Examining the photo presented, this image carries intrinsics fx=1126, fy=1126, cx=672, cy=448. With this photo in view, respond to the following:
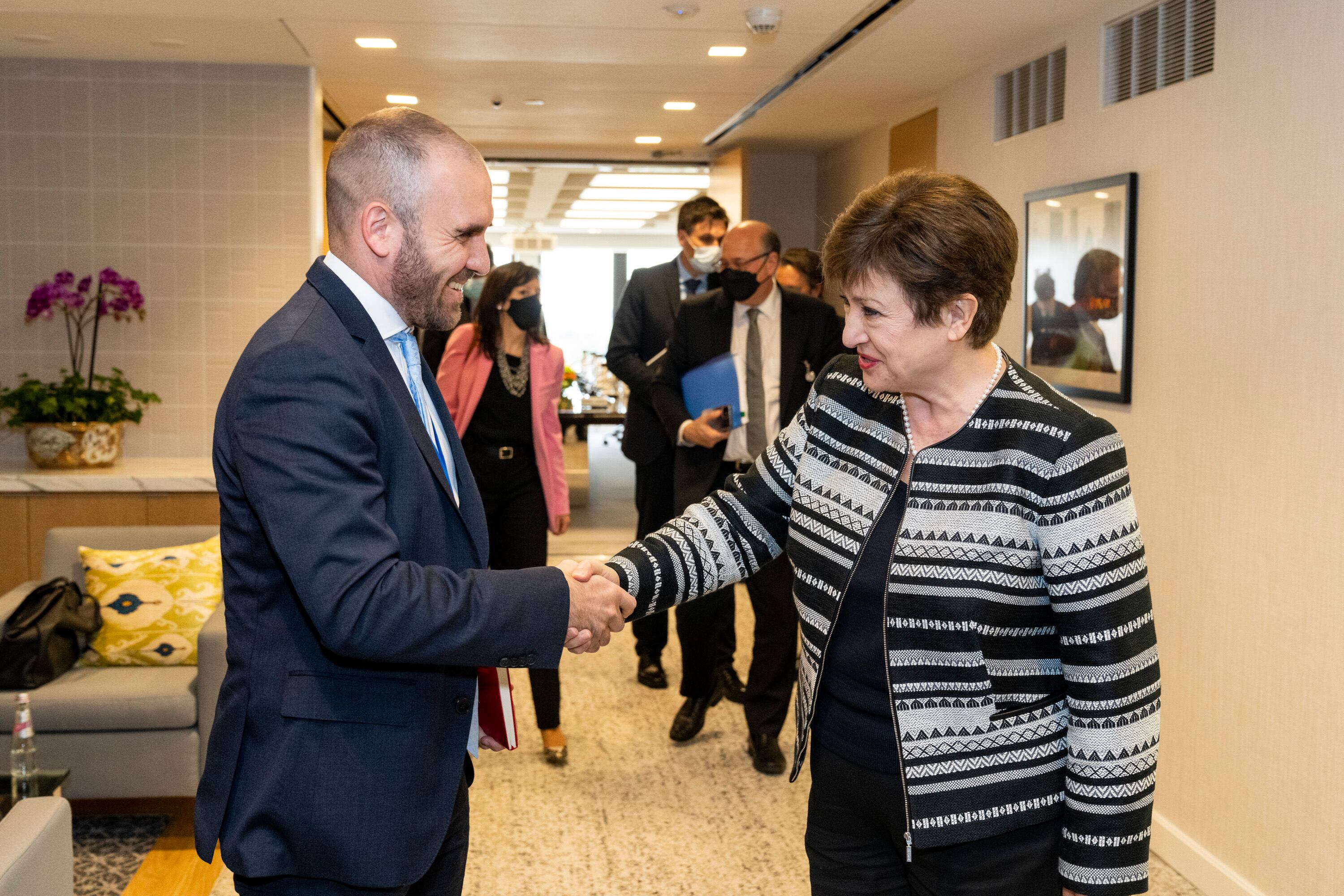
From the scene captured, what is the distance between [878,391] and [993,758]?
1.68 ft

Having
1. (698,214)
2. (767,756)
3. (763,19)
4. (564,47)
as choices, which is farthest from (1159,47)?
(767,756)

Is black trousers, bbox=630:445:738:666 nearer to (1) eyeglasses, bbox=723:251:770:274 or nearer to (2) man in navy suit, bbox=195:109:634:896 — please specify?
(1) eyeglasses, bbox=723:251:770:274

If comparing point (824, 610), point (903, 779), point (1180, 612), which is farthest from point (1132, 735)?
point (1180, 612)

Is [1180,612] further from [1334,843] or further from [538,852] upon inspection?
[538,852]

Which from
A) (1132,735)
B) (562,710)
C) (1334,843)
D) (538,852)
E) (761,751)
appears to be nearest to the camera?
(1132,735)

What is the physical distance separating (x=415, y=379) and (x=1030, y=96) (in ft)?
11.4

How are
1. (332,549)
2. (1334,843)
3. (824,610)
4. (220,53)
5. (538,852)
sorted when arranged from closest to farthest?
(332,549) < (824,610) < (1334,843) < (538,852) < (220,53)

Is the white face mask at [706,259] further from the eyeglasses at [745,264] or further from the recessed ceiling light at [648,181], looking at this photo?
the recessed ceiling light at [648,181]

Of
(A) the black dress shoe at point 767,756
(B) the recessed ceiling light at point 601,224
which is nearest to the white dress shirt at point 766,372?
(A) the black dress shoe at point 767,756

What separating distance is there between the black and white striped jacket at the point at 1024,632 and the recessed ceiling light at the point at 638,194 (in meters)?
9.85

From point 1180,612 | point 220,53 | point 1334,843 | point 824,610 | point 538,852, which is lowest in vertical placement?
point 538,852

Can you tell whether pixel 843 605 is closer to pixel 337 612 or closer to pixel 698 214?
pixel 337 612

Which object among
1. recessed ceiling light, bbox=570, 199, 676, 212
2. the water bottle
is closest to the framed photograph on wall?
the water bottle

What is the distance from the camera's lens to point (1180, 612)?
325 centimetres
